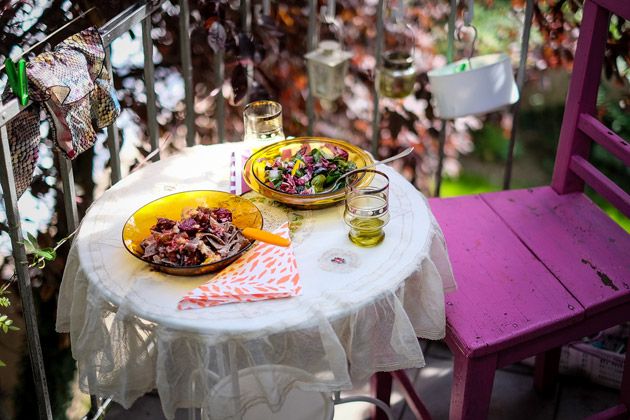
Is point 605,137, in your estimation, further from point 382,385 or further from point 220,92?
point 220,92

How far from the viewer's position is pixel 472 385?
172 cm

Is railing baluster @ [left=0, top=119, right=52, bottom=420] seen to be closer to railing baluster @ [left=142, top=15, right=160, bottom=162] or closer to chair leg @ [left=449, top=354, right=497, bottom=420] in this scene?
railing baluster @ [left=142, top=15, right=160, bottom=162]

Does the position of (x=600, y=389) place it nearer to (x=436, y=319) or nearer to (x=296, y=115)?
(x=436, y=319)

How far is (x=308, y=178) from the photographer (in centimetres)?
173

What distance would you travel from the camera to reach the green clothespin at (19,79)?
1.46m

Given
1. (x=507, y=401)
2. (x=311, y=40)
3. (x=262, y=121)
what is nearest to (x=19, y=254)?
(x=262, y=121)

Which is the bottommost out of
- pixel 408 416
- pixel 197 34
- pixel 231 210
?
pixel 408 416

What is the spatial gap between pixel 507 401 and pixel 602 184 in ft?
2.49

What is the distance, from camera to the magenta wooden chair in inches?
68.0

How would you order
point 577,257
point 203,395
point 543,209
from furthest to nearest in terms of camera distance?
1. point 543,209
2. point 577,257
3. point 203,395

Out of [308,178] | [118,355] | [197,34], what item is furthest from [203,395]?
[197,34]

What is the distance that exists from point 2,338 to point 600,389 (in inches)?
68.0

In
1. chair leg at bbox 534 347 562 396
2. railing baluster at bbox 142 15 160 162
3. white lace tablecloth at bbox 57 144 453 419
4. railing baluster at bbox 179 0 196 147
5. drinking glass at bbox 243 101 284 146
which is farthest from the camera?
chair leg at bbox 534 347 562 396

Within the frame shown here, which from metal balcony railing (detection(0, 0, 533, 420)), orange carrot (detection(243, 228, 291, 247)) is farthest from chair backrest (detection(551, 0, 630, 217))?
orange carrot (detection(243, 228, 291, 247))
